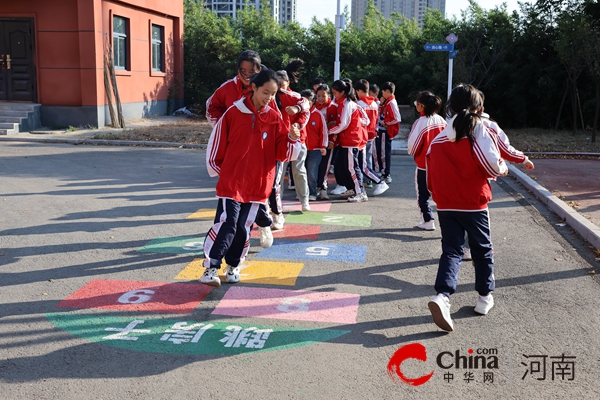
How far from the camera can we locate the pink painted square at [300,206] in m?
9.20

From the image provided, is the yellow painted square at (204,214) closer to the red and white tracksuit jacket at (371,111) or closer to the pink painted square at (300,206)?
the pink painted square at (300,206)

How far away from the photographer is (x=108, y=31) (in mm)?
19438

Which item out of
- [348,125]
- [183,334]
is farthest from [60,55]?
[183,334]

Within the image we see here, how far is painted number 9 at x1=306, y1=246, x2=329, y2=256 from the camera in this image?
6.71 meters

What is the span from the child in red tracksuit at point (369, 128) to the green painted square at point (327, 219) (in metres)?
1.77

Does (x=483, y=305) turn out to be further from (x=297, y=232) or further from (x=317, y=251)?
(x=297, y=232)

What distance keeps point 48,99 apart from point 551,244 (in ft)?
53.5

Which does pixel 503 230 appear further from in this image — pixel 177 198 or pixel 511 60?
pixel 511 60

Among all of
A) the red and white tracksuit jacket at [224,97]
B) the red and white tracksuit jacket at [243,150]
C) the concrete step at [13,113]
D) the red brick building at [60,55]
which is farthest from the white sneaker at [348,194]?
the concrete step at [13,113]

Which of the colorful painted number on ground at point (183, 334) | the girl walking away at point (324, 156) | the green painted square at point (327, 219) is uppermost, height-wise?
the girl walking away at point (324, 156)

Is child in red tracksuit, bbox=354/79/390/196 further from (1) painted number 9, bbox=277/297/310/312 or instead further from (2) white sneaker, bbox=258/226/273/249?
(1) painted number 9, bbox=277/297/310/312

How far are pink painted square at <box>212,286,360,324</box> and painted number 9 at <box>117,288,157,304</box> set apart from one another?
629mm

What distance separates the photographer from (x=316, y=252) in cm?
679
